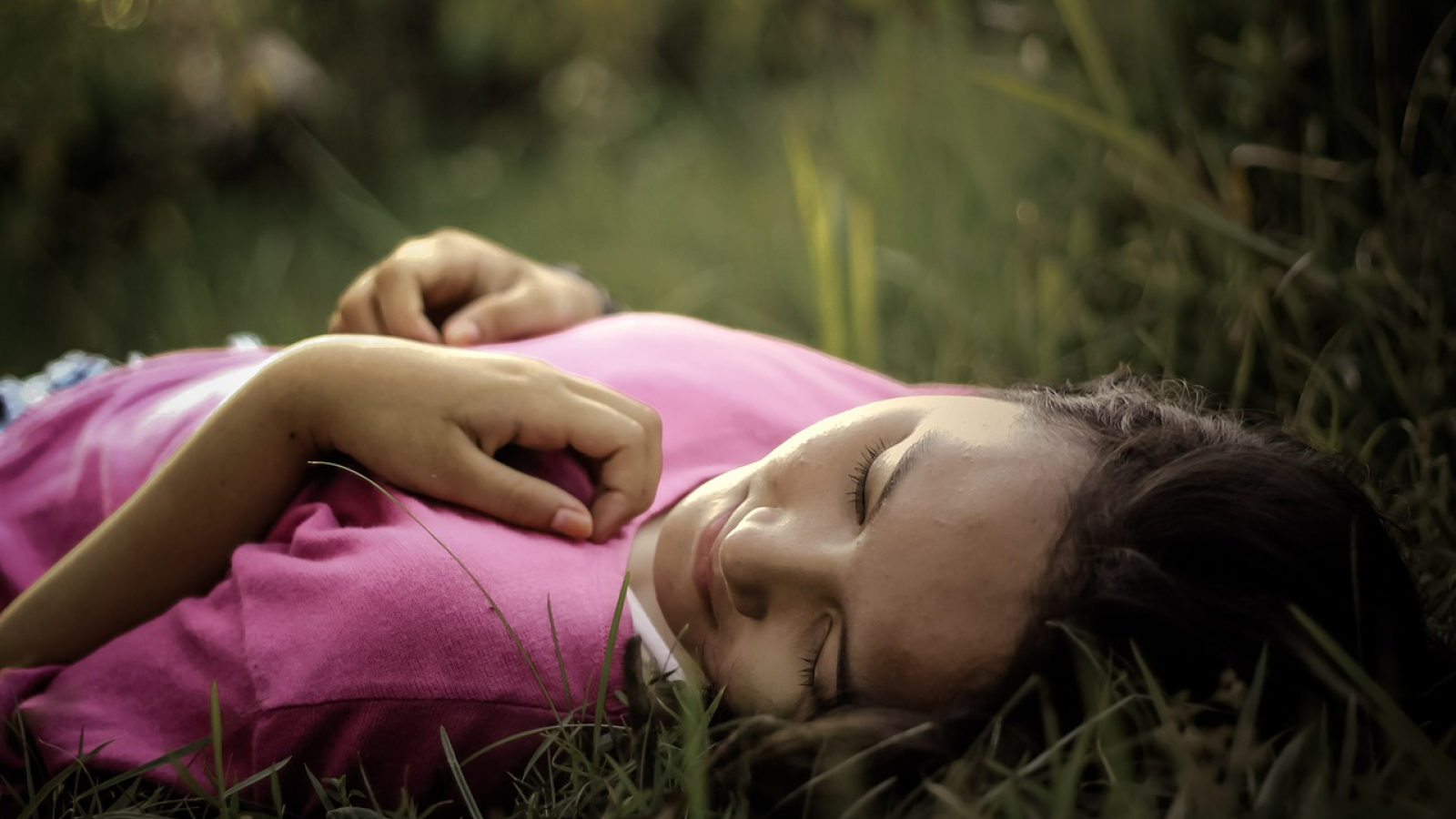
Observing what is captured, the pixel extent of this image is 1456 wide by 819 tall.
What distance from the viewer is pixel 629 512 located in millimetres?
1220

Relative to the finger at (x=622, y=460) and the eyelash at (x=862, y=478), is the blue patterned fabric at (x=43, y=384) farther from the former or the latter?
the eyelash at (x=862, y=478)

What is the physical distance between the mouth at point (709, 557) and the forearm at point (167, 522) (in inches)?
16.1

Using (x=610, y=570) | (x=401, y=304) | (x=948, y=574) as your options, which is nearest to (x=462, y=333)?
(x=401, y=304)

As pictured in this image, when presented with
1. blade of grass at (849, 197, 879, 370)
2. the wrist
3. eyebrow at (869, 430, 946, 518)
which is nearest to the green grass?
blade of grass at (849, 197, 879, 370)

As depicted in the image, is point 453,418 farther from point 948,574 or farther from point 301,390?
point 948,574

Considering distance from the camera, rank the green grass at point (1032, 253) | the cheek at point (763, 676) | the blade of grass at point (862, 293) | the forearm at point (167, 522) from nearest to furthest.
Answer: the green grass at point (1032, 253) → the cheek at point (763, 676) → the forearm at point (167, 522) → the blade of grass at point (862, 293)

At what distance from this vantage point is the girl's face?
3.19 ft

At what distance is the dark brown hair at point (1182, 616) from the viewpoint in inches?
36.8

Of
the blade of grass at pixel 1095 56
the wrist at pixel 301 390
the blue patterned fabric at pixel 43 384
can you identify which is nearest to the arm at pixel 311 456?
the wrist at pixel 301 390

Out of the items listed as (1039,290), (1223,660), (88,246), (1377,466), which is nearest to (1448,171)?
(1377,466)

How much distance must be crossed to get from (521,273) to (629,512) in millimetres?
559

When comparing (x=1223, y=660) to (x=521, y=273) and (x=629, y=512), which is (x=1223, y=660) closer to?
(x=629, y=512)

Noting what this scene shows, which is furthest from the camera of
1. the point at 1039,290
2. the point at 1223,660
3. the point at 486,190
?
the point at 486,190

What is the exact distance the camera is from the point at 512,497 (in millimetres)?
1146
